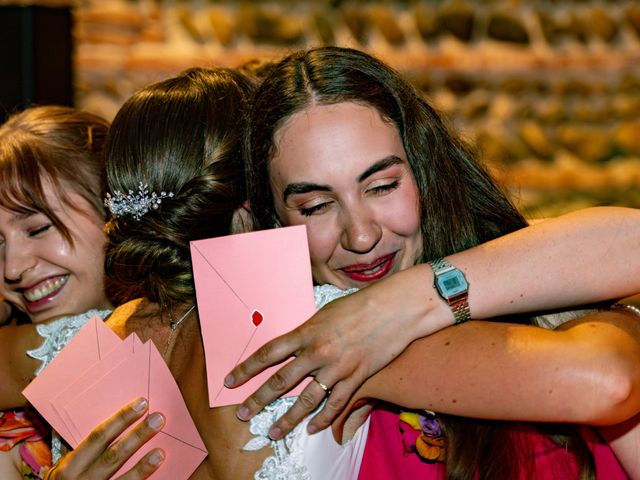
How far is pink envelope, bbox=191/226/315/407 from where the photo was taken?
1.46m

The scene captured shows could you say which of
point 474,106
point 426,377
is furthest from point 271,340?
point 474,106

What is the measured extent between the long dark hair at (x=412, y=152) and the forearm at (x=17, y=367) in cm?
54

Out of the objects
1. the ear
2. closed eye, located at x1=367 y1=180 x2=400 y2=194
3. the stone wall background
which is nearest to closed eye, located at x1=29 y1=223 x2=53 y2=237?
the ear

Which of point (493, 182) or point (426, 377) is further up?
point (493, 182)

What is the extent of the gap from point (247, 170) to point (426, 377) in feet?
1.82

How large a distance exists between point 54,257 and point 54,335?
0.82 feet

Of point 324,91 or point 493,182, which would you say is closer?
point 324,91

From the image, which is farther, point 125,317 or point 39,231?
point 39,231

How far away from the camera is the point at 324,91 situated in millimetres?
1632

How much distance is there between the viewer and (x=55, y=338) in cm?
184

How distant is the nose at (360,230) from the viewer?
1579mm

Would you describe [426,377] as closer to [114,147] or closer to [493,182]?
[493,182]

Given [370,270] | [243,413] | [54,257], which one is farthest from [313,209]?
[54,257]

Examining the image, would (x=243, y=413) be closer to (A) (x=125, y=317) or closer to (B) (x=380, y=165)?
(A) (x=125, y=317)
